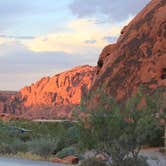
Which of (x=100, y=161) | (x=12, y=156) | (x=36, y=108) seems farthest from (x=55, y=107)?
(x=100, y=161)

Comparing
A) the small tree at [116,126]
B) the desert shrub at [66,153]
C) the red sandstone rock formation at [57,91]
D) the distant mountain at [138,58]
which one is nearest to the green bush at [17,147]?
the desert shrub at [66,153]

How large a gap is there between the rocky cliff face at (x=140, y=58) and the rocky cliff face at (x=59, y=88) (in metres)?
86.6

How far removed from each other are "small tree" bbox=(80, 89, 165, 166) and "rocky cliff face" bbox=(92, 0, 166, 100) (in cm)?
1782

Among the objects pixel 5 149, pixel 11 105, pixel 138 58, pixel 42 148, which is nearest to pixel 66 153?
pixel 42 148

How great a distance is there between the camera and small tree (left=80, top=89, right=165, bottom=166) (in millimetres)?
17906

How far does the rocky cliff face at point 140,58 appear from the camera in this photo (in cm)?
3813

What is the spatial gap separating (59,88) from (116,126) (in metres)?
123

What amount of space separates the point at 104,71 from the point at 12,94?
115 meters

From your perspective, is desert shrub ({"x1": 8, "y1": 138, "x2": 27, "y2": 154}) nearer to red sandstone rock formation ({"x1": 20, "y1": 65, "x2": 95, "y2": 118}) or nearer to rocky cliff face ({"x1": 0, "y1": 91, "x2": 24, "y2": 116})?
red sandstone rock formation ({"x1": 20, "y1": 65, "x2": 95, "y2": 118})

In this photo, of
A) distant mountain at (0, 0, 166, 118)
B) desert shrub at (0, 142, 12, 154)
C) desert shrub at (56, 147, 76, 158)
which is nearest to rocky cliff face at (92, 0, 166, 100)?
distant mountain at (0, 0, 166, 118)

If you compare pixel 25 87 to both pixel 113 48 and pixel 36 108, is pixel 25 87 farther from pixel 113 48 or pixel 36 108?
pixel 113 48

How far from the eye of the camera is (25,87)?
15125 cm

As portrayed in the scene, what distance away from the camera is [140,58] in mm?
40281

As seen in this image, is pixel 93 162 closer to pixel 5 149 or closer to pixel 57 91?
pixel 5 149
